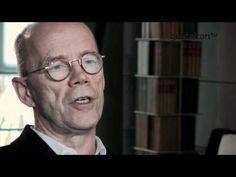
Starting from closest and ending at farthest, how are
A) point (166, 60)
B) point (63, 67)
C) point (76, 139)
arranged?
1. point (63, 67)
2. point (76, 139)
3. point (166, 60)

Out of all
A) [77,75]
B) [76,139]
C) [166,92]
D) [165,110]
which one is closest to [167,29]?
[166,92]

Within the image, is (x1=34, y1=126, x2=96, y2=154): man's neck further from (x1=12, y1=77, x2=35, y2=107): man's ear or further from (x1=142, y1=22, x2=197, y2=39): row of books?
(x1=142, y1=22, x2=197, y2=39): row of books

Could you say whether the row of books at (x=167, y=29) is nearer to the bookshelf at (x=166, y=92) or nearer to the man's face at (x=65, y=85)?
the bookshelf at (x=166, y=92)

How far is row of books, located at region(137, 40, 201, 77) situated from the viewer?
436 centimetres

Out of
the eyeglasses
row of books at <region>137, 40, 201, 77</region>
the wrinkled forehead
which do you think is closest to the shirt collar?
the eyeglasses

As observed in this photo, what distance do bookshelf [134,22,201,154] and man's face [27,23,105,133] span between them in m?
0.54

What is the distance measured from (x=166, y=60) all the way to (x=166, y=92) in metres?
0.23

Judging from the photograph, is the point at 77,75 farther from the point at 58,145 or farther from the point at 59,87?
the point at 58,145

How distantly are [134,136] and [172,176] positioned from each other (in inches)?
16.2

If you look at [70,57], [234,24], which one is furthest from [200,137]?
[70,57]

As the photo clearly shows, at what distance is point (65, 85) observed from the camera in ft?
12.4

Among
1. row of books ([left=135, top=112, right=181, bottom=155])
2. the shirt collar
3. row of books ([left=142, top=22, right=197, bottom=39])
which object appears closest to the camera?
the shirt collar

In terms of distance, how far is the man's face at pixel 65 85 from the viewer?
3.75 m

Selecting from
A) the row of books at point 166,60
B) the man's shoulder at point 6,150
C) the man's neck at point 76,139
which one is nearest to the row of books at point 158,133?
the row of books at point 166,60
